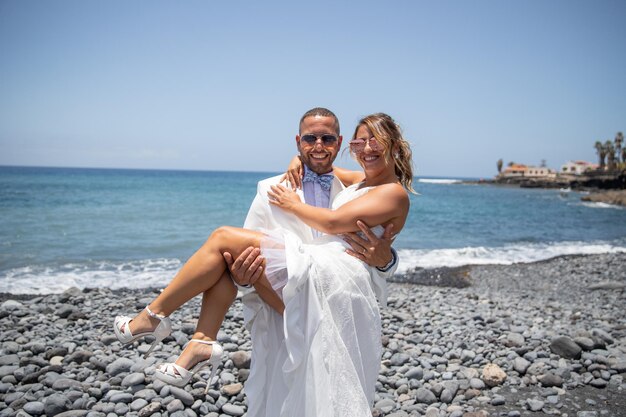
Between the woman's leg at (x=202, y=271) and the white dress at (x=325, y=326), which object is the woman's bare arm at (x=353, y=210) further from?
the woman's leg at (x=202, y=271)

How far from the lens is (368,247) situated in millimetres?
3010

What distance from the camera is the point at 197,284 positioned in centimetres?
284

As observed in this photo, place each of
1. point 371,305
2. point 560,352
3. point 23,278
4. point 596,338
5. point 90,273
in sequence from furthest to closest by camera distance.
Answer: point 90,273 → point 23,278 → point 596,338 → point 560,352 → point 371,305

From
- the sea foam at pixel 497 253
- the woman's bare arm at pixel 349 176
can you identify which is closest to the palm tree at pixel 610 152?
the sea foam at pixel 497 253

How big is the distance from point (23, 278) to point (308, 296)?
1104 cm

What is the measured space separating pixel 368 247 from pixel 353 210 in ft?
0.93

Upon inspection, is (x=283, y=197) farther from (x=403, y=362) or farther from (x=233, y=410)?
(x=403, y=362)

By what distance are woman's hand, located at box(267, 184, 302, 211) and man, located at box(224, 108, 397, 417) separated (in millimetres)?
66

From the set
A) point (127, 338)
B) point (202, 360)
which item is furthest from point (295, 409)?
point (127, 338)

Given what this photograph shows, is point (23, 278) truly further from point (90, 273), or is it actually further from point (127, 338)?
point (127, 338)

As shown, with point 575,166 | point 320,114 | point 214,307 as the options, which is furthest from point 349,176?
point 575,166

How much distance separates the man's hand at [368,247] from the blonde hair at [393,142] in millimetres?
636

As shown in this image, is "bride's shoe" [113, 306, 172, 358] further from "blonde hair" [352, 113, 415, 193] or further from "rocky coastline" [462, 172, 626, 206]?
"rocky coastline" [462, 172, 626, 206]

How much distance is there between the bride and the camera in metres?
2.71
